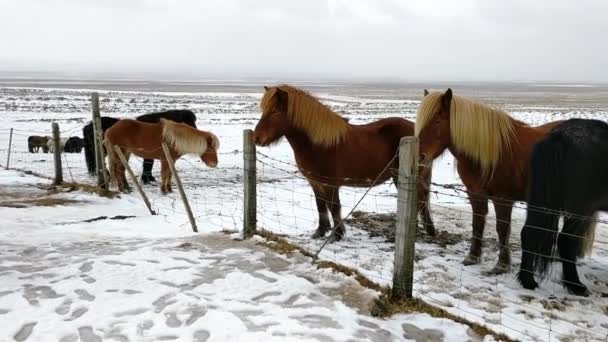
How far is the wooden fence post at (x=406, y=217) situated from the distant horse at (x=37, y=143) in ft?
50.8

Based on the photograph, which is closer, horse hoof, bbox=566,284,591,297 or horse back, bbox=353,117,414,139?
horse hoof, bbox=566,284,591,297

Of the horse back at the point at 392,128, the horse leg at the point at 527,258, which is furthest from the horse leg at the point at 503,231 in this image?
the horse back at the point at 392,128

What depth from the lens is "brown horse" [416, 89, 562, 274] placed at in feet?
17.3

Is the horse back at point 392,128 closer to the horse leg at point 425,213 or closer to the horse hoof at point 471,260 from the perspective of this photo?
the horse leg at point 425,213

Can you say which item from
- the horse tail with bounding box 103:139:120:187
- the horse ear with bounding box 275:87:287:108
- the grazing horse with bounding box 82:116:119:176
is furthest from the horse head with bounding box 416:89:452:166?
the grazing horse with bounding box 82:116:119:176

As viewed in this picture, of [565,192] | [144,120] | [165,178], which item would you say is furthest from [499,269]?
[144,120]

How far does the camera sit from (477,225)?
560cm

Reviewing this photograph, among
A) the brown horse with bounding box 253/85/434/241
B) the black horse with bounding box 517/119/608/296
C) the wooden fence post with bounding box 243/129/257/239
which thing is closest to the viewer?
the black horse with bounding box 517/119/608/296

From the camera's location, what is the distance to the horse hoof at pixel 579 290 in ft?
15.6

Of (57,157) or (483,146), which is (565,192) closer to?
(483,146)

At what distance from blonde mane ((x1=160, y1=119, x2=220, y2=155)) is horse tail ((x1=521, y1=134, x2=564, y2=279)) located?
7558 millimetres

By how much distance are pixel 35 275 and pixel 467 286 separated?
432 centimetres

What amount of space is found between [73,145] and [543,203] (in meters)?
15.1

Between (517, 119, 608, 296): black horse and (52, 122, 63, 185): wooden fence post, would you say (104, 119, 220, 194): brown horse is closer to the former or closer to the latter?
(52, 122, 63, 185): wooden fence post
